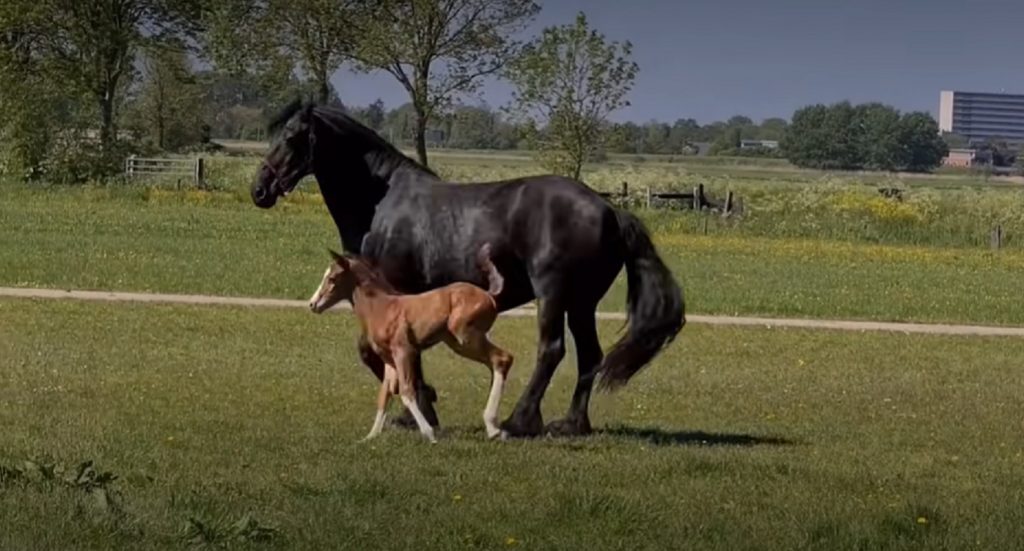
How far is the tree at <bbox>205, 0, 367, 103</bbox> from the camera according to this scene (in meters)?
64.6

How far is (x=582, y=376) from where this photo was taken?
1216 cm

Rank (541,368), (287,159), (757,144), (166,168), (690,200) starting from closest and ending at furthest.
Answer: (541,368), (287,159), (690,200), (166,168), (757,144)

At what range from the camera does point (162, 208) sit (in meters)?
46.2

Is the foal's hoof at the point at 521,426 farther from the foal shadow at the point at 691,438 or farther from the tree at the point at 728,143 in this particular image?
the tree at the point at 728,143

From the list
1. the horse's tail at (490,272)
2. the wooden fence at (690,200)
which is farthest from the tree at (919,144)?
the horse's tail at (490,272)

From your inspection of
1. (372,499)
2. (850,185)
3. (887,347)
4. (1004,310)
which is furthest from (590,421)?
(850,185)

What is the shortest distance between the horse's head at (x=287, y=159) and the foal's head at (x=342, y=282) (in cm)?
88

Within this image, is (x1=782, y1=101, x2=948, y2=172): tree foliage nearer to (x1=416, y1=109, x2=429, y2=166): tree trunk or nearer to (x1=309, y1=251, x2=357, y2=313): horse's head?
(x1=416, y1=109, x2=429, y2=166): tree trunk

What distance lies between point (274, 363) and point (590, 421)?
473 cm

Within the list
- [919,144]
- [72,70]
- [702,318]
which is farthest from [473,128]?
[702,318]

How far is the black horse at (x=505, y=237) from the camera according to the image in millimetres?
11516

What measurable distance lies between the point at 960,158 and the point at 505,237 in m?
142

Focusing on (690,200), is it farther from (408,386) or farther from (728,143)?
(728,143)

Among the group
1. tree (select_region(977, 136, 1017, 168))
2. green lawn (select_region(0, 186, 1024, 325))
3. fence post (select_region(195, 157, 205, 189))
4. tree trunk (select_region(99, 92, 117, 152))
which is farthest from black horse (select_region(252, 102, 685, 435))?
tree (select_region(977, 136, 1017, 168))
